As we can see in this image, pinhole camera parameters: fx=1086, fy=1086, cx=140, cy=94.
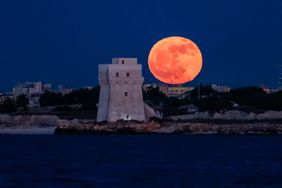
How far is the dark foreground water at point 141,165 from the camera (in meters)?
31.6

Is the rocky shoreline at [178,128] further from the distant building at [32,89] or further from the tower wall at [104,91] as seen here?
the distant building at [32,89]

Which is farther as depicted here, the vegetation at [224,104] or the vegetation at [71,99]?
the vegetation at [71,99]

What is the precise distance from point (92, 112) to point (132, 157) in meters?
36.7

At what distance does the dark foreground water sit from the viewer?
3156 centimetres

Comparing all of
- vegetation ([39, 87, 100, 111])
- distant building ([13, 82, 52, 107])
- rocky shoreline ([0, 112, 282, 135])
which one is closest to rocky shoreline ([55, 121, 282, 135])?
rocky shoreline ([0, 112, 282, 135])

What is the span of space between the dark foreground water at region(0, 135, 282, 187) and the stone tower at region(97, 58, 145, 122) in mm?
10278

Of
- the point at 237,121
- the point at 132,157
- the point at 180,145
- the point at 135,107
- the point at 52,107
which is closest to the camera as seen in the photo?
the point at 132,157

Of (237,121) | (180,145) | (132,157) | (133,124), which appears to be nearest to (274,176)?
(132,157)

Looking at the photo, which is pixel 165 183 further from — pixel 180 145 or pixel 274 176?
pixel 180 145

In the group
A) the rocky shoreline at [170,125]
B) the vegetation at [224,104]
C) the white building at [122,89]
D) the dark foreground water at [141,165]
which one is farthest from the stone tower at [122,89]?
the vegetation at [224,104]

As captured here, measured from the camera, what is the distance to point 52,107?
298 ft

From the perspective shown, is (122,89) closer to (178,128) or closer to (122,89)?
(122,89)

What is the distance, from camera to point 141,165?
38.3m

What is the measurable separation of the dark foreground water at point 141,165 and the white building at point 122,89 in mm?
10284
